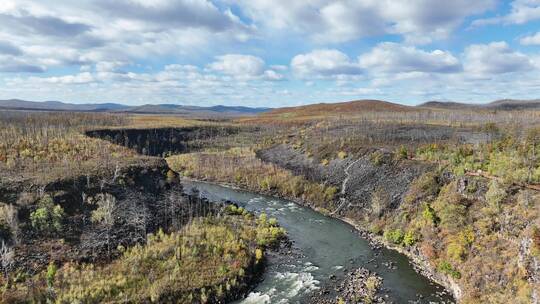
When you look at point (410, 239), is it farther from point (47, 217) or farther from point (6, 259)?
point (6, 259)

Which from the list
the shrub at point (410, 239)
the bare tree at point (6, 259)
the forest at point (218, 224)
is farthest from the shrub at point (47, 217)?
the shrub at point (410, 239)

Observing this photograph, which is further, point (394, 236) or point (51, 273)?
point (394, 236)

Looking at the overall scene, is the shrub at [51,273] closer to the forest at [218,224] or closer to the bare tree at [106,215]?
the forest at [218,224]

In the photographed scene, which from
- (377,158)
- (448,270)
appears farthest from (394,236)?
(377,158)

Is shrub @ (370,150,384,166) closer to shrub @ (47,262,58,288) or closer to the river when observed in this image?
the river

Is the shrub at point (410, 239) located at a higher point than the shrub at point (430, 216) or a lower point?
lower

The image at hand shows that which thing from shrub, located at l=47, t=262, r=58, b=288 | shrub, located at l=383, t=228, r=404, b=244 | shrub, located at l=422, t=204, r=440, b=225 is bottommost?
shrub, located at l=383, t=228, r=404, b=244

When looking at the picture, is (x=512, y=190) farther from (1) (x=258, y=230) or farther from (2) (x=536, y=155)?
(1) (x=258, y=230)

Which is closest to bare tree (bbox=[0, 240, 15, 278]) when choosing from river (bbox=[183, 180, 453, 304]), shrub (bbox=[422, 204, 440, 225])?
river (bbox=[183, 180, 453, 304])
